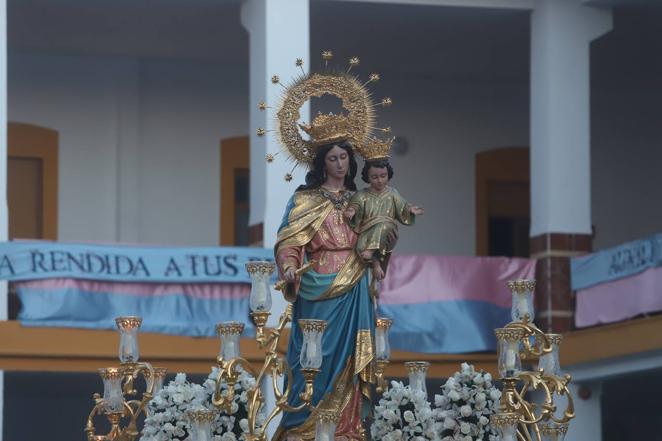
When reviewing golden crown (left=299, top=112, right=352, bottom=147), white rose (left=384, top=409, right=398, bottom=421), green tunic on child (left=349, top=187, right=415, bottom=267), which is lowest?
white rose (left=384, top=409, right=398, bottom=421)

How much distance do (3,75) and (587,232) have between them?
6455 mm

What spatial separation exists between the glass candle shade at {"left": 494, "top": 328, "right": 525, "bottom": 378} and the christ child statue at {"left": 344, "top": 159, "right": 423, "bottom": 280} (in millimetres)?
1069

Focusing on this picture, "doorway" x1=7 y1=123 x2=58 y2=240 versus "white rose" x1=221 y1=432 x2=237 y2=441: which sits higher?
"doorway" x1=7 y1=123 x2=58 y2=240

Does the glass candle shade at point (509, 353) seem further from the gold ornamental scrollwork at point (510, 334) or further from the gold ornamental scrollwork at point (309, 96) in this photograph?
the gold ornamental scrollwork at point (309, 96)

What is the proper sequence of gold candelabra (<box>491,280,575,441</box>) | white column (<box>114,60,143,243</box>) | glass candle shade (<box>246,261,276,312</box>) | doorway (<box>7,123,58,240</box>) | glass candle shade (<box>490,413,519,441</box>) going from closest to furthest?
glass candle shade (<box>490,413,519,441</box>), glass candle shade (<box>246,261,276,312</box>), gold candelabra (<box>491,280,575,441</box>), doorway (<box>7,123,58,240</box>), white column (<box>114,60,143,243</box>)

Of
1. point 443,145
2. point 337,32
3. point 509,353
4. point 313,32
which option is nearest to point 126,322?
point 509,353

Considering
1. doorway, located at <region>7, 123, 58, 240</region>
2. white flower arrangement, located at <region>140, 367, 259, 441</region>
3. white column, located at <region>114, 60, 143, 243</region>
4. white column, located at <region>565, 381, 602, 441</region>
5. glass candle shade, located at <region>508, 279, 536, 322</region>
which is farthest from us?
white column, located at <region>114, 60, 143, 243</region>

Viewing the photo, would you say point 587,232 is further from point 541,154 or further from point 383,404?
point 383,404

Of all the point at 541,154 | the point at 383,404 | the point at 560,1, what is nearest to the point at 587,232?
the point at 541,154

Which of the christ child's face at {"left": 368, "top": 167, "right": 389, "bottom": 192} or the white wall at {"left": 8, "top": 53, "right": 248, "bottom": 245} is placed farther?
the white wall at {"left": 8, "top": 53, "right": 248, "bottom": 245}

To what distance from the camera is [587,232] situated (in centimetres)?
2219

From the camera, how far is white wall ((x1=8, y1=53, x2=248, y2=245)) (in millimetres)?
23969

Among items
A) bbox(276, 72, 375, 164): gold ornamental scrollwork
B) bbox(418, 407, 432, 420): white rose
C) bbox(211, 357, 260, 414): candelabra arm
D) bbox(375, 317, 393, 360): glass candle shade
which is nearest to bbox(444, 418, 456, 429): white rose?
bbox(418, 407, 432, 420): white rose

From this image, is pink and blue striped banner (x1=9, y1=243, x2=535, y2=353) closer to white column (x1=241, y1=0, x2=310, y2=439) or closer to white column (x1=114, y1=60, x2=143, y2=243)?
white column (x1=241, y1=0, x2=310, y2=439)
